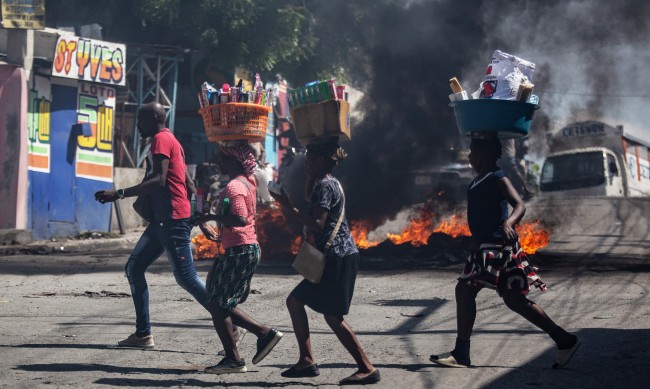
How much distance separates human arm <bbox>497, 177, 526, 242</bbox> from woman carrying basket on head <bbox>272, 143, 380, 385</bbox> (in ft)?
3.05

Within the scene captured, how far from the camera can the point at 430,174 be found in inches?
715

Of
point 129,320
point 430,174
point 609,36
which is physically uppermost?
point 609,36

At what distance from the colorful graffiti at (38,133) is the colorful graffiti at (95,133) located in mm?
885

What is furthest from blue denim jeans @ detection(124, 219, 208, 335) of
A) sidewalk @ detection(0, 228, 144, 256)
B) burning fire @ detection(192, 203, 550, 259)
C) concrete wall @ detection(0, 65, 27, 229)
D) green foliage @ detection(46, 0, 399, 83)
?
green foliage @ detection(46, 0, 399, 83)

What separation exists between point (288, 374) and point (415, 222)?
10720 millimetres

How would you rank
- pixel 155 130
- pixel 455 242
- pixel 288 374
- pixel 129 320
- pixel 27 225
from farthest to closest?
1. pixel 27 225
2. pixel 455 242
3. pixel 129 320
4. pixel 155 130
5. pixel 288 374

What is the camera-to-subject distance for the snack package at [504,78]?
6543 millimetres

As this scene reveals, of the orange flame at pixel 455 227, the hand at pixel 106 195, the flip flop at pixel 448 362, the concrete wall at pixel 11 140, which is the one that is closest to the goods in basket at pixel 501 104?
the flip flop at pixel 448 362

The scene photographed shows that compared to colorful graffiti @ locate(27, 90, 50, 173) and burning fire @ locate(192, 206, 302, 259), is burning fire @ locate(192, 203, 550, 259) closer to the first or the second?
burning fire @ locate(192, 206, 302, 259)

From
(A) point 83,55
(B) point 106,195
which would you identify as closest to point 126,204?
(A) point 83,55

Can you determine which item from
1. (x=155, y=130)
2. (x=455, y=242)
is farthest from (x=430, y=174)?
(x=155, y=130)

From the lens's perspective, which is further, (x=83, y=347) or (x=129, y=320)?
(x=129, y=320)

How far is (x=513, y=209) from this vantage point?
602cm

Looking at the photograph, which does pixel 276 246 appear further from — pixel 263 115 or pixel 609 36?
pixel 263 115
